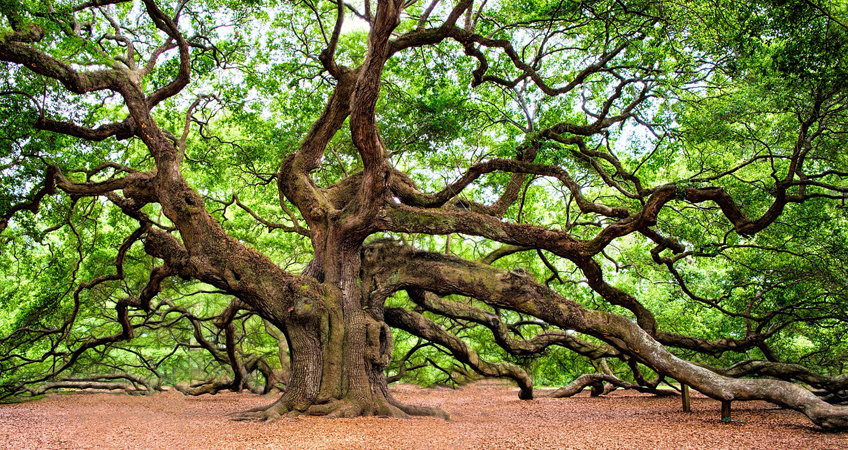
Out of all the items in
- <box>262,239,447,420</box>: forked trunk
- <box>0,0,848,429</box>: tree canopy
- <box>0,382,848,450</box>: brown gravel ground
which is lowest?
<box>0,382,848,450</box>: brown gravel ground

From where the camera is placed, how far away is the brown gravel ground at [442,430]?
4238 millimetres

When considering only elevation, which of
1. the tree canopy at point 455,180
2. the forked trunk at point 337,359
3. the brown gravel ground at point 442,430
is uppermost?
the tree canopy at point 455,180

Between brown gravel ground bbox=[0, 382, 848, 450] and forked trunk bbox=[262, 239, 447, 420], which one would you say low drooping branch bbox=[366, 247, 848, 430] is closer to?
brown gravel ground bbox=[0, 382, 848, 450]

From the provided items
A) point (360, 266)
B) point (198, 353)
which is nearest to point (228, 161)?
point (360, 266)

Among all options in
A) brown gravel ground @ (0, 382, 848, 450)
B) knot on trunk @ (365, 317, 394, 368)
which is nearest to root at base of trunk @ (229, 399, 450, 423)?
brown gravel ground @ (0, 382, 848, 450)

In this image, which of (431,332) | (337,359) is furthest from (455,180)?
(337,359)

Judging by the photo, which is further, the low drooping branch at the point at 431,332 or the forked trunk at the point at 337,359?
the low drooping branch at the point at 431,332

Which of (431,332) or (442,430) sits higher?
(431,332)

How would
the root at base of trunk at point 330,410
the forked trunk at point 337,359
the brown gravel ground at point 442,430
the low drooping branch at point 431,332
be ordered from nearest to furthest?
the brown gravel ground at point 442,430 < the root at base of trunk at point 330,410 < the forked trunk at point 337,359 < the low drooping branch at point 431,332

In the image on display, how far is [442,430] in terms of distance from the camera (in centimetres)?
520

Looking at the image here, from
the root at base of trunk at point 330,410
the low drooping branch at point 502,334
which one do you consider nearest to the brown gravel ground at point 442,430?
the root at base of trunk at point 330,410

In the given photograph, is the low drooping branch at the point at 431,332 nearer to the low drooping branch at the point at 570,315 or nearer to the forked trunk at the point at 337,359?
the low drooping branch at the point at 570,315

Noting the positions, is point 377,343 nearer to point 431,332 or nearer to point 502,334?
point 431,332

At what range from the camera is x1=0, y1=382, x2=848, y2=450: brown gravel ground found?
4.24 meters
